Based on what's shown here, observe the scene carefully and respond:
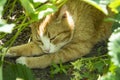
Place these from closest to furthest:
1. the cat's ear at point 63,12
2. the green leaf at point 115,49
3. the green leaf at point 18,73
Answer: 1. the green leaf at point 115,49
2. the green leaf at point 18,73
3. the cat's ear at point 63,12

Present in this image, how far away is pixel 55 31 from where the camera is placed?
2504 mm

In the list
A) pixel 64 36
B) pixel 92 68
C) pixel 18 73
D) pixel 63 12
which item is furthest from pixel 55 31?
pixel 18 73

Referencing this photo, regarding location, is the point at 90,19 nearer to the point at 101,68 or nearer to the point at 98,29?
the point at 98,29

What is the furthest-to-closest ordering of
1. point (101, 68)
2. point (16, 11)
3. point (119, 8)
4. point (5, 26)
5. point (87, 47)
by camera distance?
point (16, 11) < point (87, 47) < point (101, 68) < point (119, 8) < point (5, 26)

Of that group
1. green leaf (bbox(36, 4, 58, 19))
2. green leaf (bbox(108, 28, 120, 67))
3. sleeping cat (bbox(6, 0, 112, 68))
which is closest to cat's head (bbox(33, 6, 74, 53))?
sleeping cat (bbox(6, 0, 112, 68))

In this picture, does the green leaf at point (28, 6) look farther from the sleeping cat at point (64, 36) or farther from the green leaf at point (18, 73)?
the sleeping cat at point (64, 36)

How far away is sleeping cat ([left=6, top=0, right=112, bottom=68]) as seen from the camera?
243 cm

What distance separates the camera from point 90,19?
2660 millimetres

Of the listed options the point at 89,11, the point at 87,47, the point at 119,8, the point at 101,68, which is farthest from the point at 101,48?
the point at 119,8

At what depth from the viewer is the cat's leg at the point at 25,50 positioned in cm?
246

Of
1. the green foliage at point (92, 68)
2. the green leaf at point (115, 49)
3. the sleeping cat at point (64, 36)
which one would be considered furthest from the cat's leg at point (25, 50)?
the green leaf at point (115, 49)

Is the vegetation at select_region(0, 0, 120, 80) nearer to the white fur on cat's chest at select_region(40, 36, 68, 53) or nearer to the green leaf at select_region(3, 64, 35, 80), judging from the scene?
the green leaf at select_region(3, 64, 35, 80)

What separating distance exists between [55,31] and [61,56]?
20 centimetres

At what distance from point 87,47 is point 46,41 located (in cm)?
34
